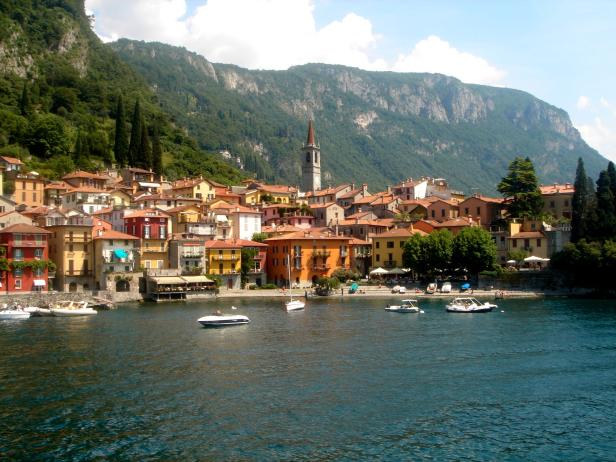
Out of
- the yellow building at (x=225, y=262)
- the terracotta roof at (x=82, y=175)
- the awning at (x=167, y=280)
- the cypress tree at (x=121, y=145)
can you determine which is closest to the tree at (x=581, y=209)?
the yellow building at (x=225, y=262)

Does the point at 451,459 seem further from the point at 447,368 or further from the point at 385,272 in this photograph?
the point at 385,272

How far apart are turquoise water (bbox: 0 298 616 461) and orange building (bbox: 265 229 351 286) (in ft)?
116

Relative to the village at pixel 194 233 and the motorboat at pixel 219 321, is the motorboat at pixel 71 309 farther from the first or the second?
the motorboat at pixel 219 321

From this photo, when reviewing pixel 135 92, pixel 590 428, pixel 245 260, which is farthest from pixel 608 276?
pixel 135 92

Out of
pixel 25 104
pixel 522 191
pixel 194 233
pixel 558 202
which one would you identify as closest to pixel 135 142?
pixel 25 104

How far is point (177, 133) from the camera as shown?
145 meters

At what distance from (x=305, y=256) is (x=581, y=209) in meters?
33.4

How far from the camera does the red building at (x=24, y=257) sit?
7044 cm

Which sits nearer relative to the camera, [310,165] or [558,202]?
[558,202]

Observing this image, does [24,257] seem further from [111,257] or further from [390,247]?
[390,247]

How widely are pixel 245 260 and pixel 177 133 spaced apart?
65859 mm

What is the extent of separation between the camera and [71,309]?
6378 centimetres

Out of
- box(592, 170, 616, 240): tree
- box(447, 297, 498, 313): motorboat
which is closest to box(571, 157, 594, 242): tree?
box(592, 170, 616, 240): tree

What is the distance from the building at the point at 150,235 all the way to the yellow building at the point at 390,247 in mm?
27625
